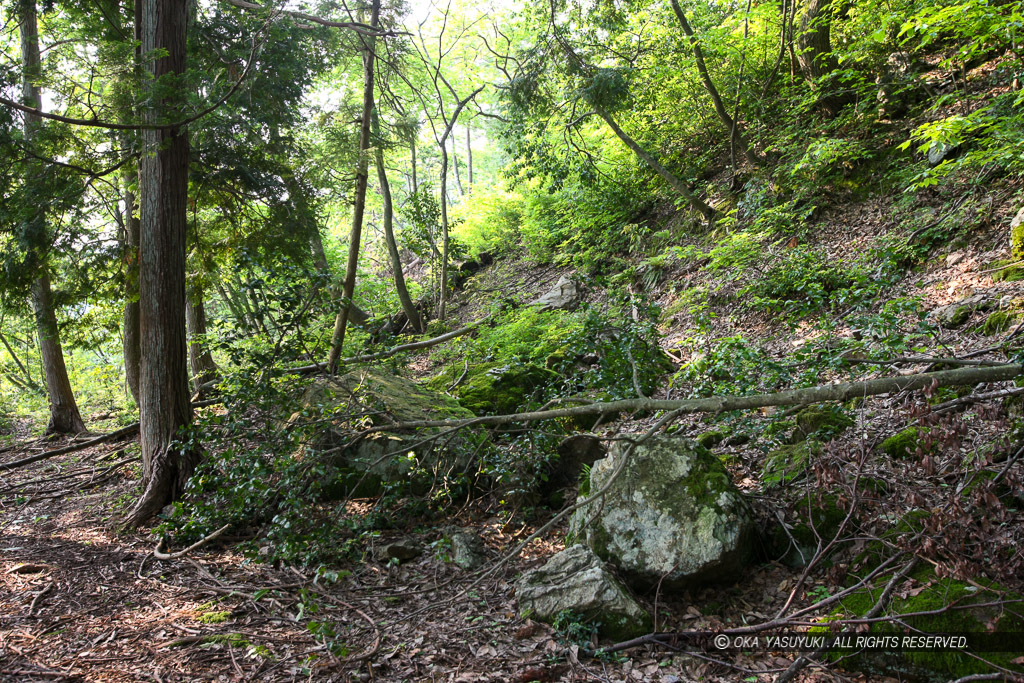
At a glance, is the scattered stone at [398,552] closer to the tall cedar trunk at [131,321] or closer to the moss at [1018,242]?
the tall cedar trunk at [131,321]

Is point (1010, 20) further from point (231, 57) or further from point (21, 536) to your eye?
point (21, 536)

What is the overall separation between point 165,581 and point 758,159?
11.5 m

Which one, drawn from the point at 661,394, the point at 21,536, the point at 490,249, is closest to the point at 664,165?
the point at 490,249

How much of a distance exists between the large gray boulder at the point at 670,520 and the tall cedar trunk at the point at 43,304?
6.81 meters

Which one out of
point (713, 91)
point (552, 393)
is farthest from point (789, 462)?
point (713, 91)

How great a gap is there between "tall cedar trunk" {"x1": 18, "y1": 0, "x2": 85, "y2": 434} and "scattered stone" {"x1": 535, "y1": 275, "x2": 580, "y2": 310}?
7963 mm

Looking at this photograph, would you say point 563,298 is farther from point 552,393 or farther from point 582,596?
point 582,596

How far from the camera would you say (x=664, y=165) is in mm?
12305

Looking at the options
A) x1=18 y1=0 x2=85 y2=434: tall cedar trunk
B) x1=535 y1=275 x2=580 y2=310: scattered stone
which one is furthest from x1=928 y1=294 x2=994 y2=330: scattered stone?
x1=18 y1=0 x2=85 y2=434: tall cedar trunk

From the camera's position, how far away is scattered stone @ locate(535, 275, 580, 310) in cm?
1104

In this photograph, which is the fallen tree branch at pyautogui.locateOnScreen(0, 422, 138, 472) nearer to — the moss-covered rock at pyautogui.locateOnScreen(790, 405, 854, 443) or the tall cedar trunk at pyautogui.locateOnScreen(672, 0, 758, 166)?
the moss-covered rock at pyautogui.locateOnScreen(790, 405, 854, 443)

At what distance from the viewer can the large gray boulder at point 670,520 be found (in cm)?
374

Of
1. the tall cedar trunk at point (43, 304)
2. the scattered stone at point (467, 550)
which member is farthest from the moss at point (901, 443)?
the tall cedar trunk at point (43, 304)

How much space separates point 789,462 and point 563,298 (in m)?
7.01
